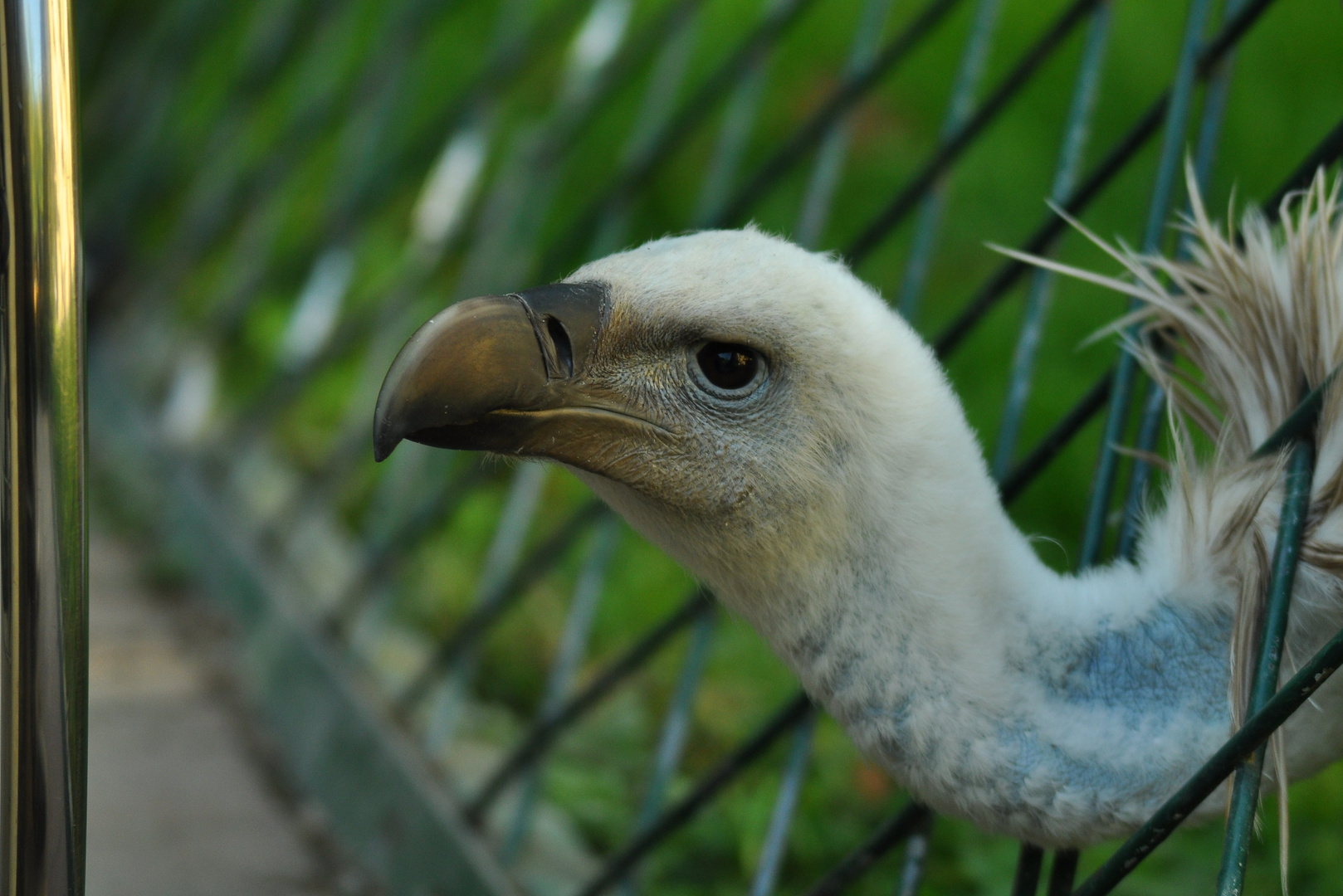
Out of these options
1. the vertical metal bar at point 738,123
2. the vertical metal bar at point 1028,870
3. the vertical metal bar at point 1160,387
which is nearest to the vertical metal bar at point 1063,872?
the vertical metal bar at point 1028,870

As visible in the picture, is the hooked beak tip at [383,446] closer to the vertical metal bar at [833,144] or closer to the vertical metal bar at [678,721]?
the vertical metal bar at [678,721]

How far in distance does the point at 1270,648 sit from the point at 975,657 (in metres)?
0.23

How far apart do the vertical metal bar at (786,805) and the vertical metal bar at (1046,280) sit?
43 centimetres

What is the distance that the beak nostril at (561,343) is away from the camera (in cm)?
114

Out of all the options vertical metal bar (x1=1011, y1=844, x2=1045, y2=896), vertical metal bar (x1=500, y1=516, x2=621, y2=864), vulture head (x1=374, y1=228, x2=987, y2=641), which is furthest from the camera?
vertical metal bar (x1=500, y1=516, x2=621, y2=864)

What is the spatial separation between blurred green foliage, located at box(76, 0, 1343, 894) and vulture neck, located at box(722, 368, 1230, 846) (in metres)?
0.90

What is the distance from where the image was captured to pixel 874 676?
117cm

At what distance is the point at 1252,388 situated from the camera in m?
1.22

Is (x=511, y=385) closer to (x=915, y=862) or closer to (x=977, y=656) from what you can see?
(x=977, y=656)

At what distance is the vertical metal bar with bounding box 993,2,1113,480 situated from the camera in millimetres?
1594

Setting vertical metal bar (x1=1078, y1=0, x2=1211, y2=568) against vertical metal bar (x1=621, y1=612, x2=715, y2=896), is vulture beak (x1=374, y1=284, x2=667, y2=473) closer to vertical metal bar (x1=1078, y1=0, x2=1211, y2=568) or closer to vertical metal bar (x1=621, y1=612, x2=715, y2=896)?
vertical metal bar (x1=1078, y1=0, x2=1211, y2=568)

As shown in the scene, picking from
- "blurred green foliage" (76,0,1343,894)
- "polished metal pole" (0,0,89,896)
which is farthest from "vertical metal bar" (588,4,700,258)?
"polished metal pole" (0,0,89,896)

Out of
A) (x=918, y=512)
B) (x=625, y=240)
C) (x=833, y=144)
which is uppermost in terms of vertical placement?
(x=625, y=240)

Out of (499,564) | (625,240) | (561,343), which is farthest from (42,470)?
(625,240)
